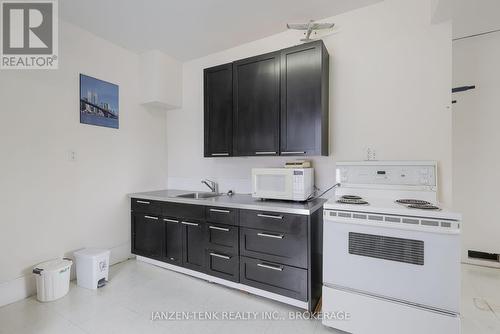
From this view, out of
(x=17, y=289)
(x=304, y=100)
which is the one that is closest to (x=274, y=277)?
(x=304, y=100)

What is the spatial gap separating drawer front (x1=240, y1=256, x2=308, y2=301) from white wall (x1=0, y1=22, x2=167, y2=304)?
1775 mm

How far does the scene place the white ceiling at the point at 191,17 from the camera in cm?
208

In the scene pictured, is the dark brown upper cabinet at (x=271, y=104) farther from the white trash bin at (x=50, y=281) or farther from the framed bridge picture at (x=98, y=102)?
the white trash bin at (x=50, y=281)

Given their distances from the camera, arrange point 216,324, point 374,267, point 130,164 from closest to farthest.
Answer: point 374,267
point 216,324
point 130,164


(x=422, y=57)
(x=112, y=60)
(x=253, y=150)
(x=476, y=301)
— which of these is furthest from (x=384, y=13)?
(x=112, y=60)

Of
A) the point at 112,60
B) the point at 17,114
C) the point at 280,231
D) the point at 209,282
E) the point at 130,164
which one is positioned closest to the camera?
the point at 280,231

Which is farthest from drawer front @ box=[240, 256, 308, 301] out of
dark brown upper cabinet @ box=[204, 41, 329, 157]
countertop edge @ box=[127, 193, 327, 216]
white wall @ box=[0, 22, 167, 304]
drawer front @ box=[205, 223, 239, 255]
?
white wall @ box=[0, 22, 167, 304]

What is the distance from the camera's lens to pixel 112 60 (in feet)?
8.98

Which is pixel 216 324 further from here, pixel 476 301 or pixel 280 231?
pixel 476 301

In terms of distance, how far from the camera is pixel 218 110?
8.44ft

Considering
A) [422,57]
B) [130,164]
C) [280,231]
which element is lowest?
[280,231]

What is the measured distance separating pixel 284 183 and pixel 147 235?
1785mm

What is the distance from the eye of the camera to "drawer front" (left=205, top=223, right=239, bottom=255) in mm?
2088

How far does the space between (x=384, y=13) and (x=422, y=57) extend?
0.54 m
